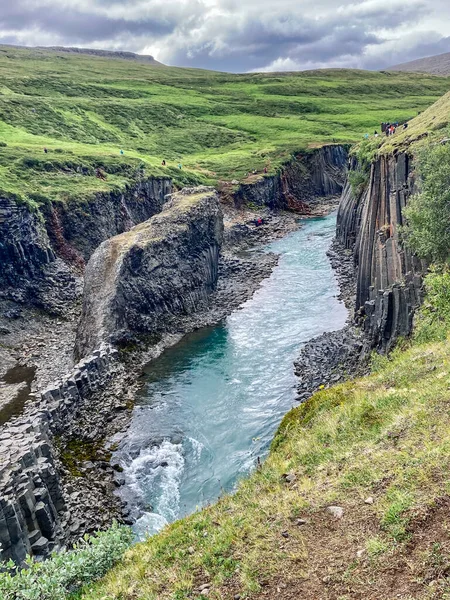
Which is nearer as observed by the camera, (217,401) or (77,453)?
(77,453)

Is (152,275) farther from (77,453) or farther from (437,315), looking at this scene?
(437,315)

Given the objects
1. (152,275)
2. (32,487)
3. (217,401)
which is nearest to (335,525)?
(32,487)

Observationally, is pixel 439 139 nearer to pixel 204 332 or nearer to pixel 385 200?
pixel 385 200

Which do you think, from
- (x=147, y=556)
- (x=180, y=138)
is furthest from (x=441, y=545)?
(x=180, y=138)

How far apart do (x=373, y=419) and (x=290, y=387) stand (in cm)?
2239

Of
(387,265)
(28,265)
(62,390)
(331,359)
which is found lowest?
(331,359)

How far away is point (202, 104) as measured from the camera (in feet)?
585

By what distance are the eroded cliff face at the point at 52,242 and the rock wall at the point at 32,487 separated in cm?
2738

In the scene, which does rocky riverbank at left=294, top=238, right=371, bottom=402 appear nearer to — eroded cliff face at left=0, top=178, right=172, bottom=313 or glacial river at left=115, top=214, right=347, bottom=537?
glacial river at left=115, top=214, right=347, bottom=537

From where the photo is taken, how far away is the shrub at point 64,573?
15211mm

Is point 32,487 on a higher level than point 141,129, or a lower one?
lower

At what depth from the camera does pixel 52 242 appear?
235 feet

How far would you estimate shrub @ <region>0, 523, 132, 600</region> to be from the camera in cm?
1521

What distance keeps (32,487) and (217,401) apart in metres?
17.4
